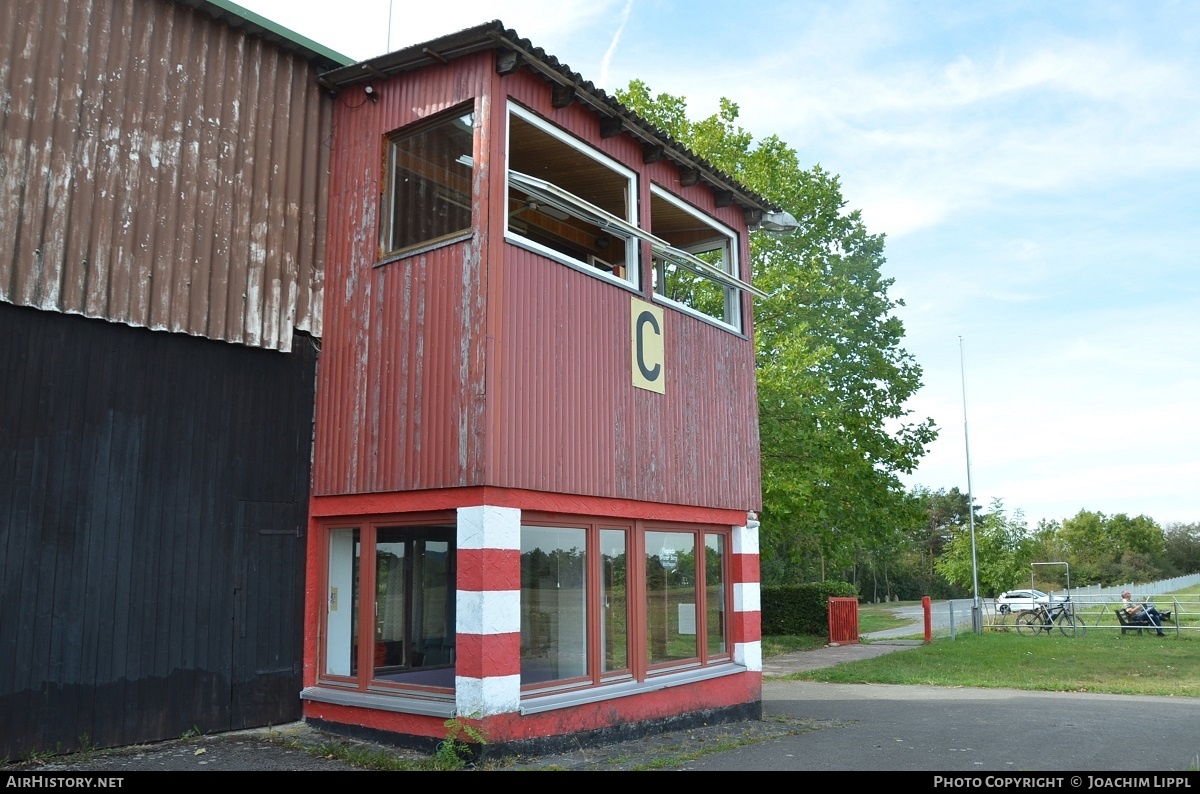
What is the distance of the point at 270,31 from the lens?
9.80m

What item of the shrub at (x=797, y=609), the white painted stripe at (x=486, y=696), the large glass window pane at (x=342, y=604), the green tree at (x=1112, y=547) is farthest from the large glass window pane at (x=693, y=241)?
the green tree at (x=1112, y=547)

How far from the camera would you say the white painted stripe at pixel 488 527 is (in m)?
8.32

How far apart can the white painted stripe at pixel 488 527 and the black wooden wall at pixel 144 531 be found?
2.42 m

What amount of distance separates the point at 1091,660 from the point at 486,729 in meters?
14.9

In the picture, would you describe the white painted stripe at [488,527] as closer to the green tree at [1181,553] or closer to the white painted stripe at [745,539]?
the white painted stripe at [745,539]

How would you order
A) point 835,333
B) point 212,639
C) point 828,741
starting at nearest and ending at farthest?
point 212,639
point 828,741
point 835,333

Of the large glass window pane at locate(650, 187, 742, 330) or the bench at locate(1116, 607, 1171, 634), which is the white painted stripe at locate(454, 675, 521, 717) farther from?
the bench at locate(1116, 607, 1171, 634)

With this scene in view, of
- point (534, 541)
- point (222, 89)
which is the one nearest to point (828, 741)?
point (534, 541)

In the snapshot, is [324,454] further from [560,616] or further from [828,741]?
[828,741]

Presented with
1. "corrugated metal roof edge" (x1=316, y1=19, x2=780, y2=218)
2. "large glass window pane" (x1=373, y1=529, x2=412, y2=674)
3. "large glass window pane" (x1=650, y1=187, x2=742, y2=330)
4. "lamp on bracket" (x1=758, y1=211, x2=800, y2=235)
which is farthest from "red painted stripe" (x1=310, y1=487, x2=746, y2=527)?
"lamp on bracket" (x1=758, y1=211, x2=800, y2=235)

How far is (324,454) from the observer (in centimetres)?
991

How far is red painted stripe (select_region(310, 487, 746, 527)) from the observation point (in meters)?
8.56

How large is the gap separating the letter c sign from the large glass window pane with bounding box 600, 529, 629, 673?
5.66ft

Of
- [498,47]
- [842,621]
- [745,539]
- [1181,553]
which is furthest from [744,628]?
[1181,553]
